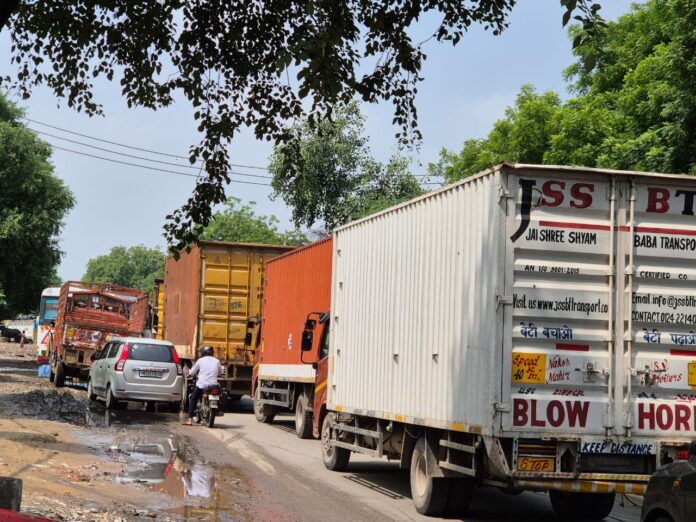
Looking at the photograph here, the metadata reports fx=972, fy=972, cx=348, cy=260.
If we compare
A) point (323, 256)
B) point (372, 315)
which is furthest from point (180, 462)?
point (323, 256)

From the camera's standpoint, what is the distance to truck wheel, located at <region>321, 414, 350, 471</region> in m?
13.6

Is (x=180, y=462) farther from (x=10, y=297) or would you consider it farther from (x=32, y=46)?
(x=10, y=297)

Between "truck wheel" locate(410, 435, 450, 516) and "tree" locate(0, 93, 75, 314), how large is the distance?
114 feet

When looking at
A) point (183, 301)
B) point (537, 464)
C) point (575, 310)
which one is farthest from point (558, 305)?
point (183, 301)

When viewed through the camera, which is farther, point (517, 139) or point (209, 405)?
point (517, 139)

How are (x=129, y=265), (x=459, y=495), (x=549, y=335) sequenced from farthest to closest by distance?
(x=129, y=265) → (x=459, y=495) → (x=549, y=335)

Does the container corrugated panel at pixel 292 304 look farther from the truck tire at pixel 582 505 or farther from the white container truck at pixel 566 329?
the white container truck at pixel 566 329

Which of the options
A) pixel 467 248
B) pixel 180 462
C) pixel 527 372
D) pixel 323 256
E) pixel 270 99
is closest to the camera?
pixel 527 372

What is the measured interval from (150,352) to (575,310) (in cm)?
1449

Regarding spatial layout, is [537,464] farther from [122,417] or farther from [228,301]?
[228,301]

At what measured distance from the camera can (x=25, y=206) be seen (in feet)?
141

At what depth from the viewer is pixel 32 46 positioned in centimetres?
1104

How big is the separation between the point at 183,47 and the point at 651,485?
21.9 ft

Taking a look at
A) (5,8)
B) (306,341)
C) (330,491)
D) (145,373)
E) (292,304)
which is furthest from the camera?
(145,373)
